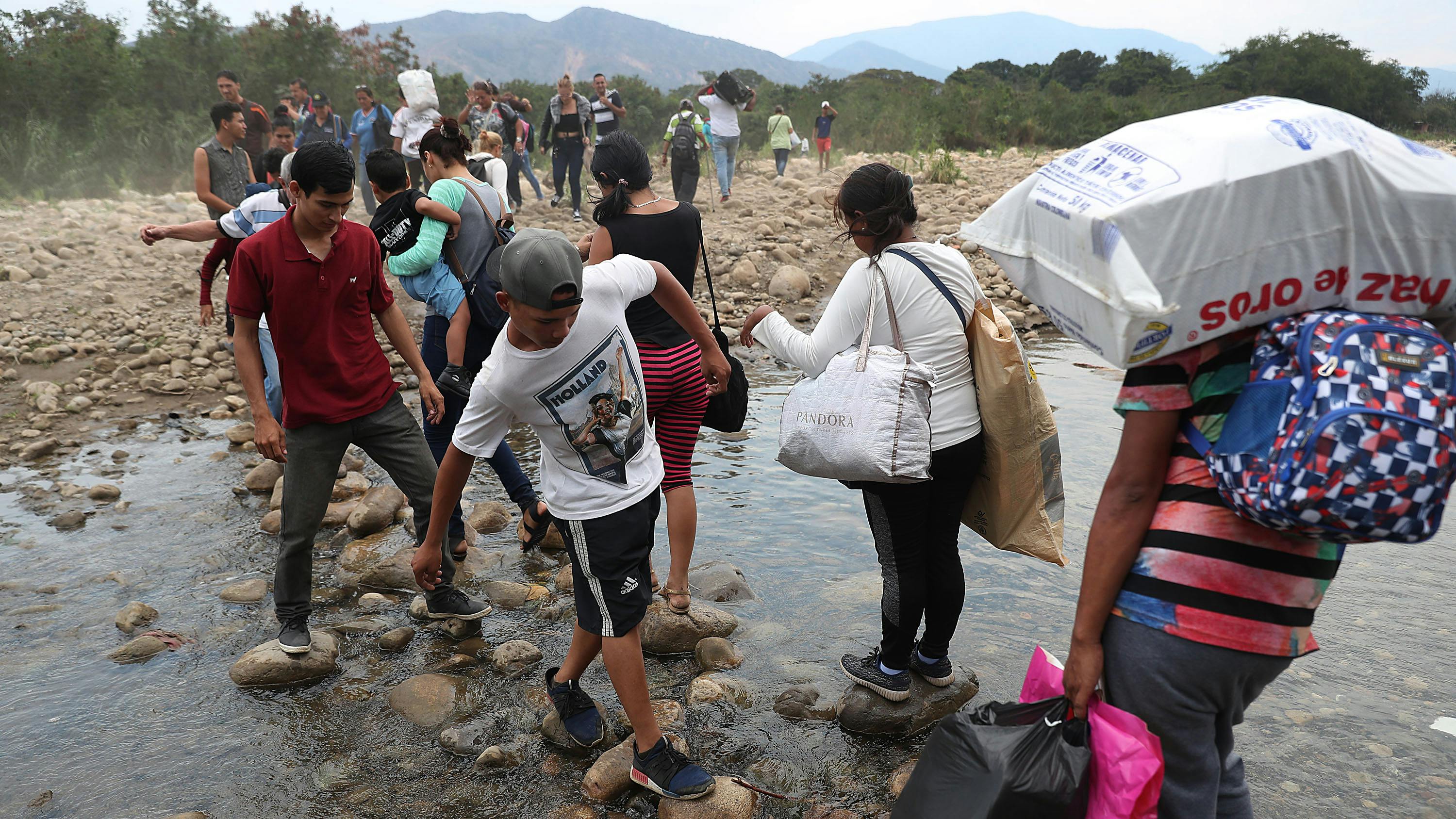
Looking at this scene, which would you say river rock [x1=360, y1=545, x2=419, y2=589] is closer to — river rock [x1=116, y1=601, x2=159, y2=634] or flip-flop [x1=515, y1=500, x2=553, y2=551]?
flip-flop [x1=515, y1=500, x2=553, y2=551]

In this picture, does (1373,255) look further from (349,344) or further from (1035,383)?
(349,344)

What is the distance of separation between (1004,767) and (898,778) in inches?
48.4

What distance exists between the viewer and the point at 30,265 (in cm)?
980

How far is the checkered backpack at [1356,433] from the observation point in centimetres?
127

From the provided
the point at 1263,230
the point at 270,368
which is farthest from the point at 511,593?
the point at 1263,230

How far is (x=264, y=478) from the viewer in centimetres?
564

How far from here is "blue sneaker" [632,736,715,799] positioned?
8.65 feet

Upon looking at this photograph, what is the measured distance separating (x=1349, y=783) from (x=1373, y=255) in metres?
2.27

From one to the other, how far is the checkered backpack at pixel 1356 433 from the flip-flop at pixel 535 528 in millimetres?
3625

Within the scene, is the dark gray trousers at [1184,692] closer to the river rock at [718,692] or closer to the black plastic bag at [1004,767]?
the black plastic bag at [1004,767]

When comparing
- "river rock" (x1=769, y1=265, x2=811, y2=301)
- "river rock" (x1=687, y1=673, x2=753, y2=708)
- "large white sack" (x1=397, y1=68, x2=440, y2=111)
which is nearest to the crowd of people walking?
"river rock" (x1=687, y1=673, x2=753, y2=708)

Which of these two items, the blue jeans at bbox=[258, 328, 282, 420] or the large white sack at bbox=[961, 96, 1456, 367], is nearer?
the large white sack at bbox=[961, 96, 1456, 367]

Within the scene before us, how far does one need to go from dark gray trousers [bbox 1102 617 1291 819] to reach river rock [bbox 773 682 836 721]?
1647 millimetres

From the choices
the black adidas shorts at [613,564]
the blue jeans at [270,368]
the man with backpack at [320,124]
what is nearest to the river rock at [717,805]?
the black adidas shorts at [613,564]
